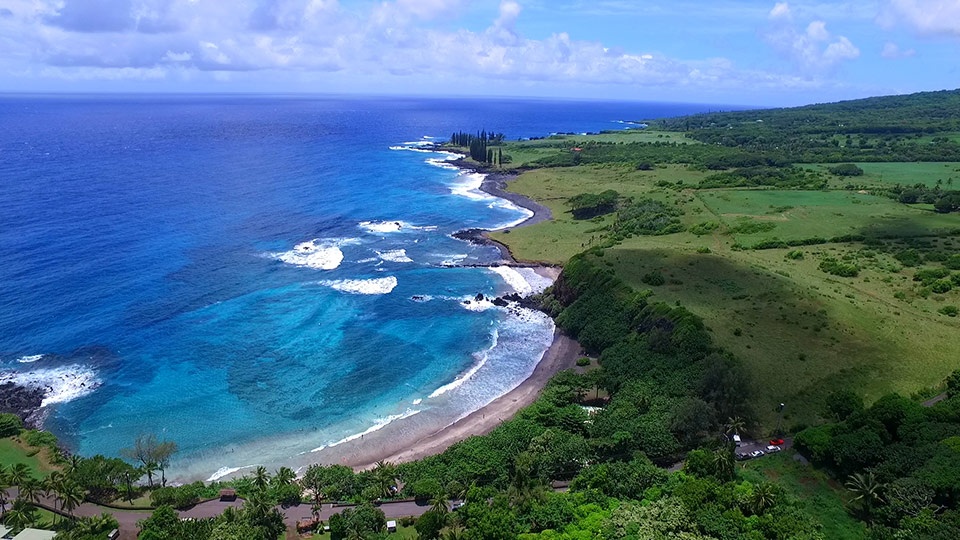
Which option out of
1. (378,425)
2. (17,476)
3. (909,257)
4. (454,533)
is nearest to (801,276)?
(909,257)

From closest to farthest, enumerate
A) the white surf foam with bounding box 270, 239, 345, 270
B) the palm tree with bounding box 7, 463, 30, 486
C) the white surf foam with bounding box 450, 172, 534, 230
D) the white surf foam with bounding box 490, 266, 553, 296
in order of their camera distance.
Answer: the palm tree with bounding box 7, 463, 30, 486 < the white surf foam with bounding box 490, 266, 553, 296 < the white surf foam with bounding box 270, 239, 345, 270 < the white surf foam with bounding box 450, 172, 534, 230

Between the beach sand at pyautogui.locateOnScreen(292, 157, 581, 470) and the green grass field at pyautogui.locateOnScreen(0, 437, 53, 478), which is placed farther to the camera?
the beach sand at pyautogui.locateOnScreen(292, 157, 581, 470)

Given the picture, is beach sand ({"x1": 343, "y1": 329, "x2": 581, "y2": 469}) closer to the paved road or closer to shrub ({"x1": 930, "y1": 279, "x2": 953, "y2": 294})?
the paved road

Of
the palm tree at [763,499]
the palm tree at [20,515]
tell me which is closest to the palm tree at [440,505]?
the palm tree at [763,499]

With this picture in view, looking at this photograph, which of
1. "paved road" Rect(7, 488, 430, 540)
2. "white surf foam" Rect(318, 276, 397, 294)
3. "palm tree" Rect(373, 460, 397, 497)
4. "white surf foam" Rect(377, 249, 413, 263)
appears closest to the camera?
"paved road" Rect(7, 488, 430, 540)

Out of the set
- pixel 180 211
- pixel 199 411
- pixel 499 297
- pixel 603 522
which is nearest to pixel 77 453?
pixel 199 411

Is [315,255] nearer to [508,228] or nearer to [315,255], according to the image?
[315,255]

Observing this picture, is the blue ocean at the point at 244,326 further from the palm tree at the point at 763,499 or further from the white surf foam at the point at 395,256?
the palm tree at the point at 763,499

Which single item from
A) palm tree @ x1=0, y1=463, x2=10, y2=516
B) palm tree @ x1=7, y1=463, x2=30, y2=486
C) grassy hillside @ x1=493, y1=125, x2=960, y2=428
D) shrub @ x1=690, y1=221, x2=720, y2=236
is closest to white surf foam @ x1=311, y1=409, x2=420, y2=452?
palm tree @ x1=7, y1=463, x2=30, y2=486
